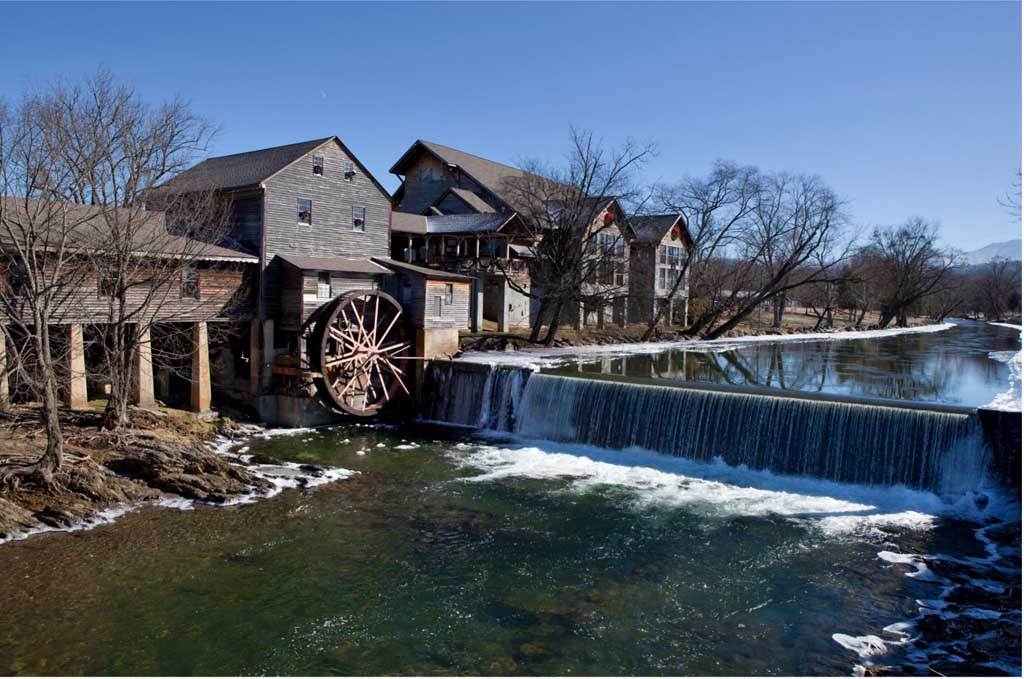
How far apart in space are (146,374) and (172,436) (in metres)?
2.98

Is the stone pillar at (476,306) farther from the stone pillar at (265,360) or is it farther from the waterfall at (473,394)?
the stone pillar at (265,360)

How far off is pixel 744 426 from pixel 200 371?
15.8m

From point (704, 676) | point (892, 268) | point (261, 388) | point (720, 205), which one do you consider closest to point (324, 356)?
point (261, 388)

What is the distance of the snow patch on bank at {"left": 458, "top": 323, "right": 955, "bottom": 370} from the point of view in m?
27.1

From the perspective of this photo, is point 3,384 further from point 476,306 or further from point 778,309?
point 778,309

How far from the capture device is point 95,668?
852 cm

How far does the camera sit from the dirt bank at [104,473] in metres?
13.3

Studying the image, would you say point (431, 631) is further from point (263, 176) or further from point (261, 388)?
point (263, 176)

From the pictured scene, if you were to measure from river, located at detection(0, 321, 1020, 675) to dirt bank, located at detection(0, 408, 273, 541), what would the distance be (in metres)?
0.75

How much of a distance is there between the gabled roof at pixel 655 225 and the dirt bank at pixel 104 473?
3364 cm

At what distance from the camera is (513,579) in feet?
36.9

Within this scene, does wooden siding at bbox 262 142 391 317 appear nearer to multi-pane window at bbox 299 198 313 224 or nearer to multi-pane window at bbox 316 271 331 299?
multi-pane window at bbox 299 198 313 224

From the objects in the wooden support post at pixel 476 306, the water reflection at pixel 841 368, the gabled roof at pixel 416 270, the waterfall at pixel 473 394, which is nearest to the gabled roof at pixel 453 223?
the wooden support post at pixel 476 306

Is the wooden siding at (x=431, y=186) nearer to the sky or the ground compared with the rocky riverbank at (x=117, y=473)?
nearer to the sky
